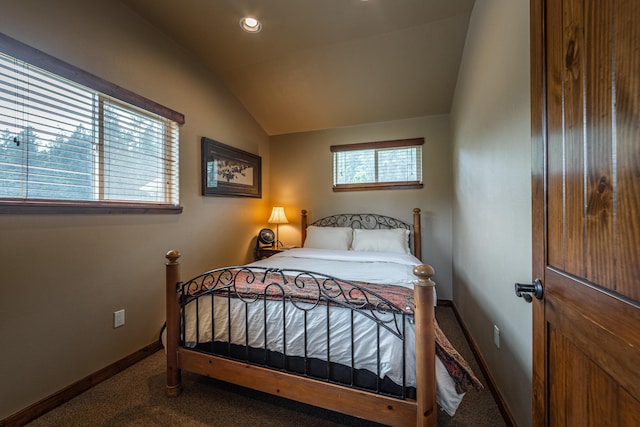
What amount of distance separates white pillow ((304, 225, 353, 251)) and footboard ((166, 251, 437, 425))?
1567 millimetres

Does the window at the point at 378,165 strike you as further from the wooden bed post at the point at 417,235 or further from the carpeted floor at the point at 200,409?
the carpeted floor at the point at 200,409

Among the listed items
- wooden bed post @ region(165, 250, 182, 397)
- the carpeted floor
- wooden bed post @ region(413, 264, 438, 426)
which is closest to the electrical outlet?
the carpeted floor

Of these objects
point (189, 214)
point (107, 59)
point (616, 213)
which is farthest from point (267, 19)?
point (616, 213)

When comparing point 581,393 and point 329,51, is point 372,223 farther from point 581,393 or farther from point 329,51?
point 581,393

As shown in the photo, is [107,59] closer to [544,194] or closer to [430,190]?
[544,194]

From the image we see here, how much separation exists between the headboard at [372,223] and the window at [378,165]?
1.31 feet

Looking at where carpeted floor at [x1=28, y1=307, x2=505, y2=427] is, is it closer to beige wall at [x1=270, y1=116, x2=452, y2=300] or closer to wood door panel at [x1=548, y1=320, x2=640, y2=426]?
wood door panel at [x1=548, y1=320, x2=640, y2=426]

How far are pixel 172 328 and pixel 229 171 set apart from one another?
2001 millimetres

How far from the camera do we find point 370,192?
372 centimetres

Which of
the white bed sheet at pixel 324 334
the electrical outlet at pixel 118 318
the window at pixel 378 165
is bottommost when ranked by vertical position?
the electrical outlet at pixel 118 318

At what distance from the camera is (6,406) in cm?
150

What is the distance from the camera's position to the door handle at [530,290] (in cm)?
85

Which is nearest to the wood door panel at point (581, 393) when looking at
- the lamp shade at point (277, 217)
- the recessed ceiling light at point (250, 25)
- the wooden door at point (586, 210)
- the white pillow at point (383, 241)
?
the wooden door at point (586, 210)

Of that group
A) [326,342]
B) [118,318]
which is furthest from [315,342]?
[118,318]
